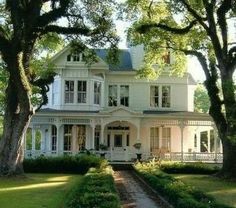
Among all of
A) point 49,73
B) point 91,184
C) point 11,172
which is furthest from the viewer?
point 49,73

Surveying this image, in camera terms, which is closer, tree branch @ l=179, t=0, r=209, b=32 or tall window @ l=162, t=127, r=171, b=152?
tree branch @ l=179, t=0, r=209, b=32

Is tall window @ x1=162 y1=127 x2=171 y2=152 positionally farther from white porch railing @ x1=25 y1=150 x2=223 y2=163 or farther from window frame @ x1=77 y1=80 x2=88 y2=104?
window frame @ x1=77 y1=80 x2=88 y2=104

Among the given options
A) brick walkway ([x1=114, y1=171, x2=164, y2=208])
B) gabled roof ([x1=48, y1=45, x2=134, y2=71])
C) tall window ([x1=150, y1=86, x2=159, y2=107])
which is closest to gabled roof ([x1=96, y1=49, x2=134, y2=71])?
gabled roof ([x1=48, y1=45, x2=134, y2=71])

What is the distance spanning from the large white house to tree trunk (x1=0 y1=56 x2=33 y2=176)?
12.8 metres

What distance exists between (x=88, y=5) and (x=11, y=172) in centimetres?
1044

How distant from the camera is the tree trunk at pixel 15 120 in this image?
83.7 ft

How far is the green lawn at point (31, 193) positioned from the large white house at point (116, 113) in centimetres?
1458

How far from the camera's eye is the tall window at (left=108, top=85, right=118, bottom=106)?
43.7 meters

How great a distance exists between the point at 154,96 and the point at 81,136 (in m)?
7.28

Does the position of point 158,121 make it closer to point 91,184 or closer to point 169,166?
point 169,166

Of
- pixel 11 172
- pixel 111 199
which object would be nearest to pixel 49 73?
pixel 11 172

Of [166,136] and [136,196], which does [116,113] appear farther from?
[136,196]

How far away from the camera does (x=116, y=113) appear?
4044 centimetres

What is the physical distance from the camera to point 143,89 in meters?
43.6
